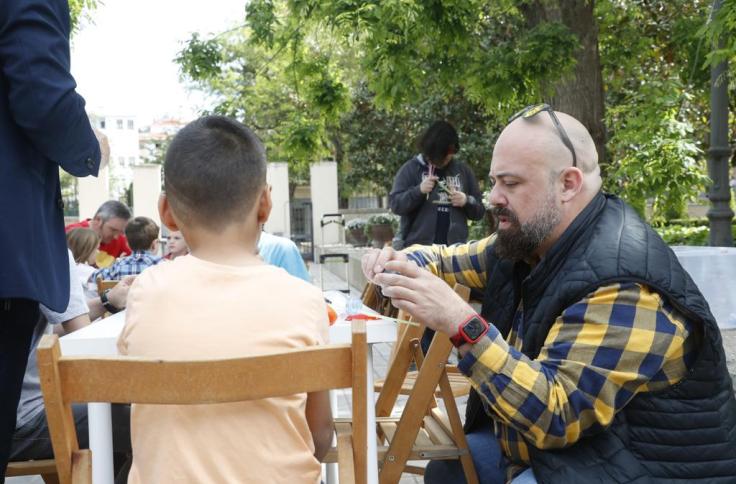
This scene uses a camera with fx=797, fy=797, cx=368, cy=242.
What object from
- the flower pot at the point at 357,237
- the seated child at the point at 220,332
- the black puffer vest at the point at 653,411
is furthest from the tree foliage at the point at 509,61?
the flower pot at the point at 357,237

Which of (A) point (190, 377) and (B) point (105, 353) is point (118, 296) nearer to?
(B) point (105, 353)

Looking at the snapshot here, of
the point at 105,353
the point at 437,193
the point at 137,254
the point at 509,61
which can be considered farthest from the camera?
the point at 509,61

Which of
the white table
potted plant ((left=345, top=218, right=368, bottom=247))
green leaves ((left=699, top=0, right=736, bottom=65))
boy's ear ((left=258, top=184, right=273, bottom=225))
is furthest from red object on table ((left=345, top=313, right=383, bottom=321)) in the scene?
potted plant ((left=345, top=218, right=368, bottom=247))

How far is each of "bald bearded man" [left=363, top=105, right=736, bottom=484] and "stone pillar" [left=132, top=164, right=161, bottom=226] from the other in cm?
2456

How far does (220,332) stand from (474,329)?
22.9 inches

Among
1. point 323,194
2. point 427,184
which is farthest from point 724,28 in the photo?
point 323,194

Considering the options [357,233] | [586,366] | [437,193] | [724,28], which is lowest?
[357,233]

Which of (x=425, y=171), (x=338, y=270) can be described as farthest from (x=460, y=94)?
(x=425, y=171)

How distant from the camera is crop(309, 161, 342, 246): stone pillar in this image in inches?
976

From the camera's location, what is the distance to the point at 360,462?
5.98 ft

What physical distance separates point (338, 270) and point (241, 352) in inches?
644

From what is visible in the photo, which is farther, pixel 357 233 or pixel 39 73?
pixel 357 233

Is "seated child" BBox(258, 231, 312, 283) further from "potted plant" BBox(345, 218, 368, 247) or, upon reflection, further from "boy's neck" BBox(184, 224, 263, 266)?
"potted plant" BBox(345, 218, 368, 247)

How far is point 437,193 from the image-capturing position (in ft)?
21.1
